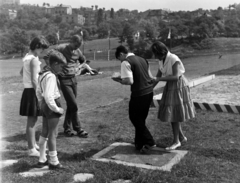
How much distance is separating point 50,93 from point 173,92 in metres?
1.96

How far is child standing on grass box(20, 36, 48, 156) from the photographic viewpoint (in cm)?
472

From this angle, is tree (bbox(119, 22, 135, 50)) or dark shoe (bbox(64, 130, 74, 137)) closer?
dark shoe (bbox(64, 130, 74, 137))

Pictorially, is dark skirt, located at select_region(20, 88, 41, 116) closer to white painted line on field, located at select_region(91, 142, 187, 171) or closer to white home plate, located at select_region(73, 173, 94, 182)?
white painted line on field, located at select_region(91, 142, 187, 171)

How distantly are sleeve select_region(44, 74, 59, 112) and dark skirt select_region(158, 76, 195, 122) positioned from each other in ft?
5.98

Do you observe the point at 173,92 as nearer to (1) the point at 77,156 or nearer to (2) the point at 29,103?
(1) the point at 77,156

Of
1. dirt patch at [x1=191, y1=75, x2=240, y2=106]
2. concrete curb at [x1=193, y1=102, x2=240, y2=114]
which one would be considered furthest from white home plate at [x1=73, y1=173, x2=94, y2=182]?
dirt patch at [x1=191, y1=75, x2=240, y2=106]

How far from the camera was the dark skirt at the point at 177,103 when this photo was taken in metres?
5.00

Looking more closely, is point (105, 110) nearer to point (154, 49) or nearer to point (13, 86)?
point (154, 49)

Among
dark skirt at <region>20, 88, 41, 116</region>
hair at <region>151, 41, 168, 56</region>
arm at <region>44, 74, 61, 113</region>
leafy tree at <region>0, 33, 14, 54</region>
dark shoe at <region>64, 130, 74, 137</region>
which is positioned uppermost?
hair at <region>151, 41, 168, 56</region>

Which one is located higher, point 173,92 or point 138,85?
point 138,85

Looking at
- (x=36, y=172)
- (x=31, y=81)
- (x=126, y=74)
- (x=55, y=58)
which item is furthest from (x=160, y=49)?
(x=36, y=172)

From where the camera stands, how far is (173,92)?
503cm

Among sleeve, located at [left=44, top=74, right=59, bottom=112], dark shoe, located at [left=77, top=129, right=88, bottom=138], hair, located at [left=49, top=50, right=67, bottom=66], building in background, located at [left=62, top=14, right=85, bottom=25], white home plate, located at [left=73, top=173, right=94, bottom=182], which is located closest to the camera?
white home plate, located at [left=73, top=173, right=94, bottom=182]

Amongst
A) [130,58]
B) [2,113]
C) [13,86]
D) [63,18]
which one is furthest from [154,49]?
[63,18]
